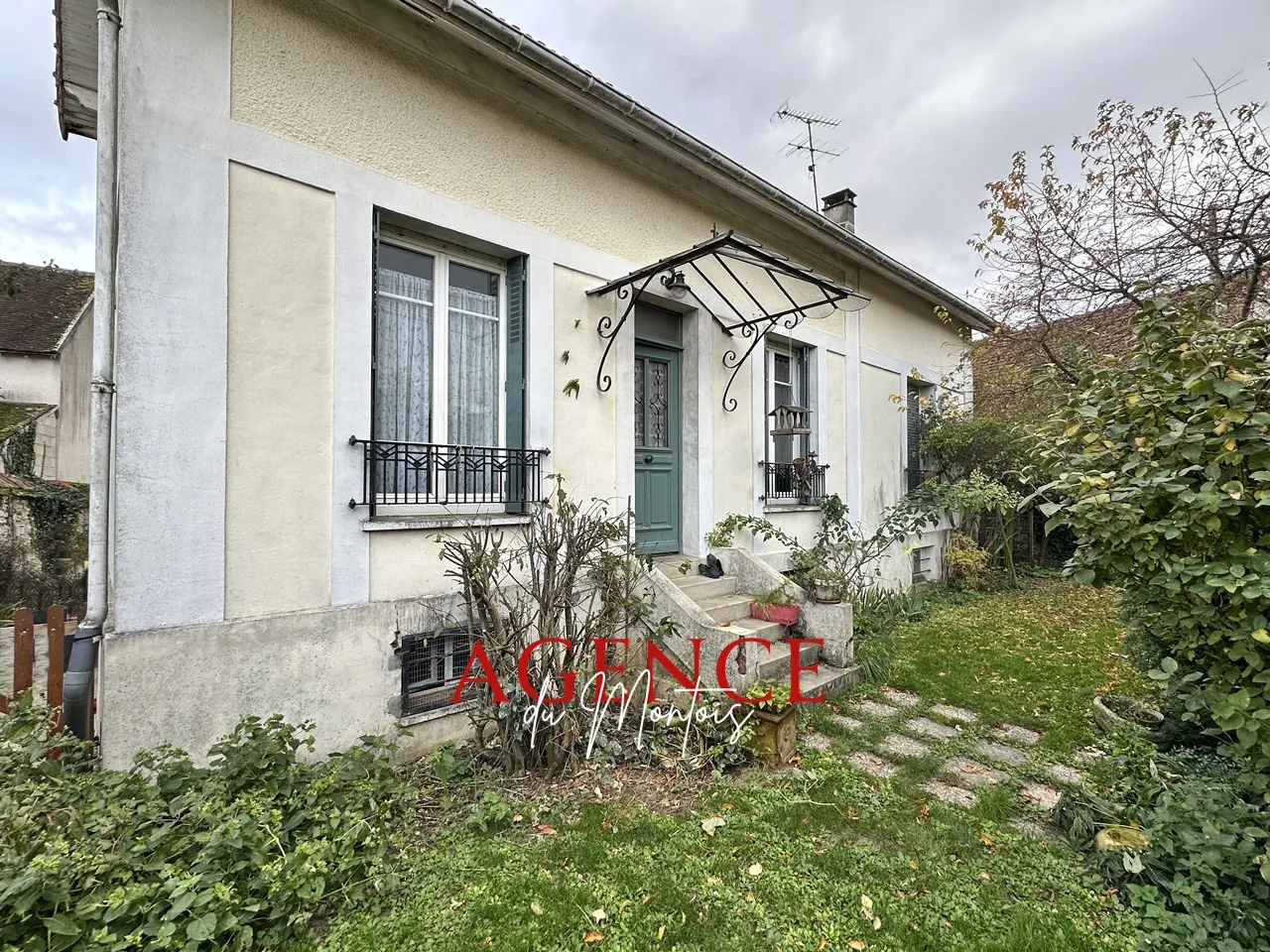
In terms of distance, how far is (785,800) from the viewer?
10.5 ft

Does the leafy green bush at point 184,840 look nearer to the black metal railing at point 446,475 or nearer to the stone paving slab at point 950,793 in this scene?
the black metal railing at point 446,475

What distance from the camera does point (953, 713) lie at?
178 inches

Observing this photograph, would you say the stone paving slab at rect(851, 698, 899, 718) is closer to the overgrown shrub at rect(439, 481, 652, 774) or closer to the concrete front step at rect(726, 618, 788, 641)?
the concrete front step at rect(726, 618, 788, 641)

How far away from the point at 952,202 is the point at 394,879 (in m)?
11.1

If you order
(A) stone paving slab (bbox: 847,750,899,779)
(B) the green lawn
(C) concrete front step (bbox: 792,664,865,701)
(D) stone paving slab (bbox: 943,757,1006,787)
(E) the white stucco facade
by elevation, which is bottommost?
(D) stone paving slab (bbox: 943,757,1006,787)

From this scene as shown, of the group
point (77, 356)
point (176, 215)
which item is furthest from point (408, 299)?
point (77, 356)

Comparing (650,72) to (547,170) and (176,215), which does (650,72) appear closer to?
(547,170)

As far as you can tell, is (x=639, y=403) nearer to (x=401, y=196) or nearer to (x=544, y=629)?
(x=401, y=196)

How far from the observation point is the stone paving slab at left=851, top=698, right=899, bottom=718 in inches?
177

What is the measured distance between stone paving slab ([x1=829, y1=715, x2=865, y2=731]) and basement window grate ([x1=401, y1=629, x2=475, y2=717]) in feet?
9.10

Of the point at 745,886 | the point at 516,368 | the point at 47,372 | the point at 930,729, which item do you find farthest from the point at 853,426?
the point at 47,372

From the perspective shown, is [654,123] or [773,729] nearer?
[773,729]

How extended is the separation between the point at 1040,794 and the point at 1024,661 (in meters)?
2.71

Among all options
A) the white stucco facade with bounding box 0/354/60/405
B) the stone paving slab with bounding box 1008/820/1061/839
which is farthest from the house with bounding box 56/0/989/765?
the white stucco facade with bounding box 0/354/60/405
